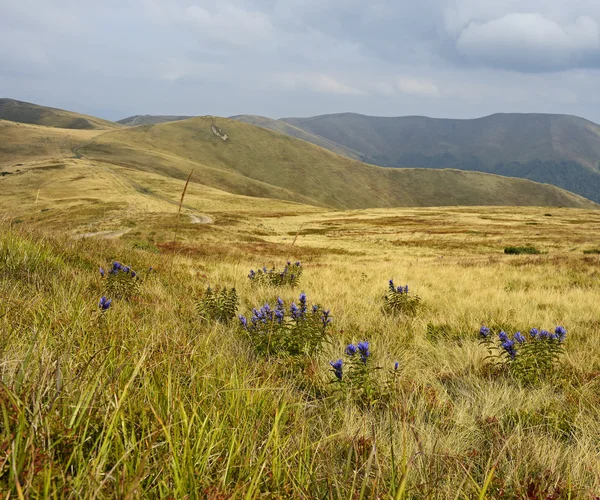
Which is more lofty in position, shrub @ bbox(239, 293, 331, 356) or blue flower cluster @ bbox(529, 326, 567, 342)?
blue flower cluster @ bbox(529, 326, 567, 342)

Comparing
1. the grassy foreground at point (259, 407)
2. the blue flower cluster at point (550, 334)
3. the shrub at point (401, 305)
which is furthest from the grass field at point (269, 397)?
the blue flower cluster at point (550, 334)

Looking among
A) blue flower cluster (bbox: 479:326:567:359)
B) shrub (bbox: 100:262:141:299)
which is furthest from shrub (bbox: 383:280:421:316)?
shrub (bbox: 100:262:141:299)

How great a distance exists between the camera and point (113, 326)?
2.72 meters

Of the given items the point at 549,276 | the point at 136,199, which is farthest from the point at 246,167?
the point at 549,276

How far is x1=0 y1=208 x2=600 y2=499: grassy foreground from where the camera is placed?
1.29m

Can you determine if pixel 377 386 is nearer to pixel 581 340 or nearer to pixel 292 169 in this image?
pixel 581 340

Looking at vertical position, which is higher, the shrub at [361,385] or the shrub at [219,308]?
the shrub at [361,385]

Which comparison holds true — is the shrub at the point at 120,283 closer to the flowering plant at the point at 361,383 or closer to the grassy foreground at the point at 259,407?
the grassy foreground at the point at 259,407

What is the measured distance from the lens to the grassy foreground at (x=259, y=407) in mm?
1286

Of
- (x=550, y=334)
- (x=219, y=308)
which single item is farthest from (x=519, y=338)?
(x=219, y=308)

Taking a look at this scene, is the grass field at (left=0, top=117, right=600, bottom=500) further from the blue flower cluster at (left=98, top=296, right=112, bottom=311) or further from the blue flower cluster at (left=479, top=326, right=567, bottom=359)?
the blue flower cluster at (left=479, top=326, right=567, bottom=359)

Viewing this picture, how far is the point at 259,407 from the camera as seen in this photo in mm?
1981

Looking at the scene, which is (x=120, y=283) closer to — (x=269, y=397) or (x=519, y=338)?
(x=269, y=397)

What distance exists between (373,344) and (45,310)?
9.93ft
